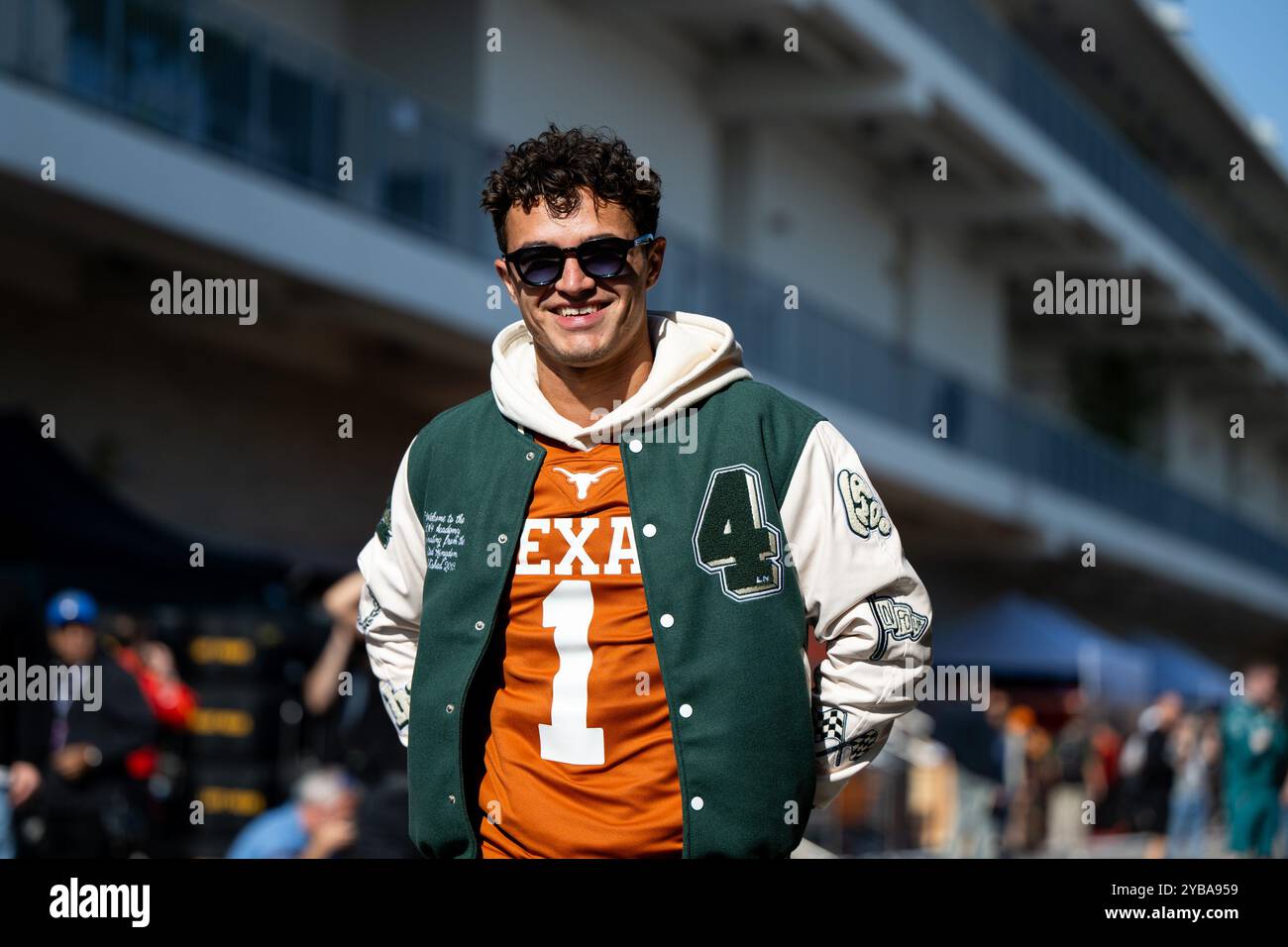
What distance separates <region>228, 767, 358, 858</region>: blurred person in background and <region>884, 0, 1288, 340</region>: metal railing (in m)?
14.3

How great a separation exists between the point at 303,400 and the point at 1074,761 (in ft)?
29.1

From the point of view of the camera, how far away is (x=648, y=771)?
2891mm

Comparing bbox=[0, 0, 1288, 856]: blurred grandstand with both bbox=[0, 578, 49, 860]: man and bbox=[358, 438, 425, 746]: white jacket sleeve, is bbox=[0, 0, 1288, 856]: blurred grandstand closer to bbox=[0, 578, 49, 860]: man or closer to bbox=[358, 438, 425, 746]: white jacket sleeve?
bbox=[0, 578, 49, 860]: man

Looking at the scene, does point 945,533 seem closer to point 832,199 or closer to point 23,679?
point 832,199

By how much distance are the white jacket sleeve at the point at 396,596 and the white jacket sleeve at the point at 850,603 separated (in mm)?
674

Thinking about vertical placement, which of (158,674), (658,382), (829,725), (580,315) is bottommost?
(158,674)

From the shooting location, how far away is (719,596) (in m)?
2.90

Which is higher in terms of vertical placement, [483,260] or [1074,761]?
[483,260]

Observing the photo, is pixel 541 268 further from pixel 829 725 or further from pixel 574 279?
pixel 829 725

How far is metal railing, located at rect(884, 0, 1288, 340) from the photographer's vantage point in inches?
860

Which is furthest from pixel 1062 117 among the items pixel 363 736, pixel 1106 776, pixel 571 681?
pixel 571 681

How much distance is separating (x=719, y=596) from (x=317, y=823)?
4.37m

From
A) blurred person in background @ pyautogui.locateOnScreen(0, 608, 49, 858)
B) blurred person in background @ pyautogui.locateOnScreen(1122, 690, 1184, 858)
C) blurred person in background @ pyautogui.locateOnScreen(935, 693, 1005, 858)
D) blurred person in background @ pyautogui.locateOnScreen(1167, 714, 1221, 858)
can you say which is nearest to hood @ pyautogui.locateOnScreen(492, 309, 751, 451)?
blurred person in background @ pyautogui.locateOnScreen(0, 608, 49, 858)
